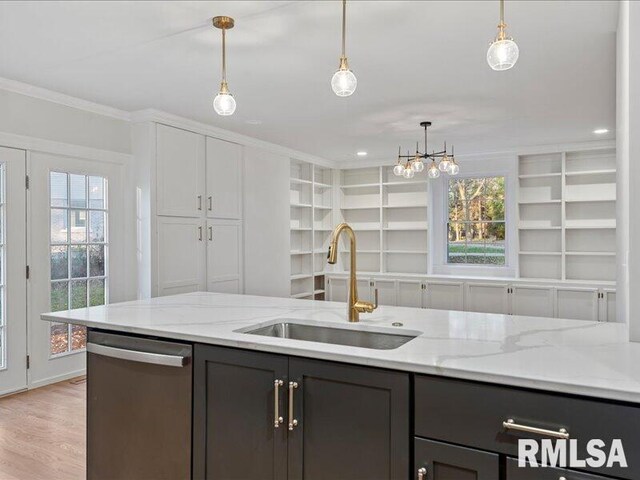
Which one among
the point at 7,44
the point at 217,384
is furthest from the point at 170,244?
the point at 217,384

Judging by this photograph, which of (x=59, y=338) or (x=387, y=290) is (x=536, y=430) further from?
(x=387, y=290)

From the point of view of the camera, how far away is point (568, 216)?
6.08 m

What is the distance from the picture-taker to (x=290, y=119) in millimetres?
4766

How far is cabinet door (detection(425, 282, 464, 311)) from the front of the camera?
635 cm

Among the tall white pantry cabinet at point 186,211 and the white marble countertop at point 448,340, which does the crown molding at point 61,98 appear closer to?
the tall white pantry cabinet at point 186,211

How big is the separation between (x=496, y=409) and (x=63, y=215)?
3.93 meters

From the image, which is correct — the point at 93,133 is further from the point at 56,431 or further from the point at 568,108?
the point at 568,108

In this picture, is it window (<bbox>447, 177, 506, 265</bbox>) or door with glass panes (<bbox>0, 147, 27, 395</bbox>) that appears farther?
window (<bbox>447, 177, 506, 265</bbox>)

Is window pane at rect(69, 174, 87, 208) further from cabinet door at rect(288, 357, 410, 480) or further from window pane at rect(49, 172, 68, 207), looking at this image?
cabinet door at rect(288, 357, 410, 480)

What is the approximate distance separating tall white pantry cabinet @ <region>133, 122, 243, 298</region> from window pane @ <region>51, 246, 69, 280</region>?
2.05ft

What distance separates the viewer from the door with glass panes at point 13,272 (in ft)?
12.0

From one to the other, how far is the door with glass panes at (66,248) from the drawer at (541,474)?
384 centimetres

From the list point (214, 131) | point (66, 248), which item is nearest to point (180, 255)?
point (66, 248)

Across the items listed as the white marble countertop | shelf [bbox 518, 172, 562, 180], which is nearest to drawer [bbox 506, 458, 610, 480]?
the white marble countertop
